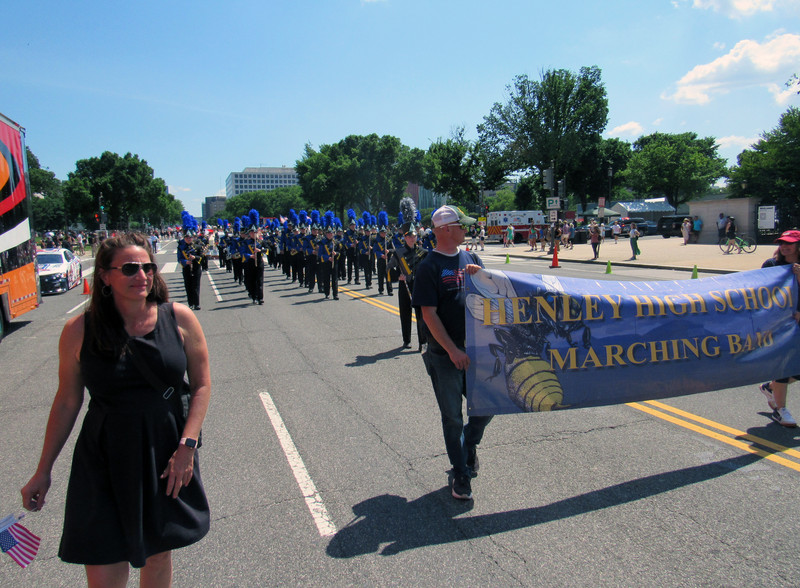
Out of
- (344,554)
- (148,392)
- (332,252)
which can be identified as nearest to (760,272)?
(344,554)

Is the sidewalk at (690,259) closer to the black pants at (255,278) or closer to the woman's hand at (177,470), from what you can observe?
the black pants at (255,278)

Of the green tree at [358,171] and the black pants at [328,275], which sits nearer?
the black pants at [328,275]

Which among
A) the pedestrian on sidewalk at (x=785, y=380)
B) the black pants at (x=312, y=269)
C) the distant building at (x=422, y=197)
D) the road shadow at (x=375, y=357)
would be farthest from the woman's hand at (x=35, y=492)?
the distant building at (x=422, y=197)

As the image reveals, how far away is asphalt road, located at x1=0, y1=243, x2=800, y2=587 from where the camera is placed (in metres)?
3.19

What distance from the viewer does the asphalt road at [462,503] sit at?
319cm

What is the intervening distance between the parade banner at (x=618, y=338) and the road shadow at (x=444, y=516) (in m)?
Answer: 0.64

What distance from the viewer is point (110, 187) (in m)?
72.2

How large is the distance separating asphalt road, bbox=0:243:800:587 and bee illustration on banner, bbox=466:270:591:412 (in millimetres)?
628

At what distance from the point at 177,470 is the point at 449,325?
2.07 m

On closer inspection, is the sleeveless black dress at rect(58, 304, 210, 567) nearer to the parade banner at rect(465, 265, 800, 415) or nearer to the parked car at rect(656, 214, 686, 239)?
the parade banner at rect(465, 265, 800, 415)

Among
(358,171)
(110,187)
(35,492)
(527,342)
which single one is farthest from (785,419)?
(358,171)

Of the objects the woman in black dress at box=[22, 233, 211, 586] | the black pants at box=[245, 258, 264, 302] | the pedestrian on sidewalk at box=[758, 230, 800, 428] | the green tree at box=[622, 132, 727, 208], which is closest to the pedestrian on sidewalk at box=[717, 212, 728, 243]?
the black pants at box=[245, 258, 264, 302]

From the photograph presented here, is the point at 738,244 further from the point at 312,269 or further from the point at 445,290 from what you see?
the point at 445,290

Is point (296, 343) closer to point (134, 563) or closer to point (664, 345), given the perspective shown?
point (664, 345)
